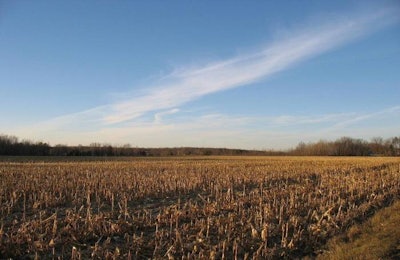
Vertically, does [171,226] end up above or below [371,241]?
above

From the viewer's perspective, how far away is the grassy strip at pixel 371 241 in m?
9.34

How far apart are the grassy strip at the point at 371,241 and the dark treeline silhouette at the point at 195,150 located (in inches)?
3340

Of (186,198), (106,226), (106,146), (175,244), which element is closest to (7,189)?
(186,198)

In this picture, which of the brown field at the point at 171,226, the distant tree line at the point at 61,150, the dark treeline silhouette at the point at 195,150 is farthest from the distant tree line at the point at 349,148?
the brown field at the point at 171,226

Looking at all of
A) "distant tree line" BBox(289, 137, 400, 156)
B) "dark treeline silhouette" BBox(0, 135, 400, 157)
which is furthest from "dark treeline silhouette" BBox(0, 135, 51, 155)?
"distant tree line" BBox(289, 137, 400, 156)

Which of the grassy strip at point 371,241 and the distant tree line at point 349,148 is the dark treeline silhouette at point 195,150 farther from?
the grassy strip at point 371,241

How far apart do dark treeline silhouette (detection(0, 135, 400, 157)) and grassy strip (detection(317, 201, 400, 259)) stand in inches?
3340

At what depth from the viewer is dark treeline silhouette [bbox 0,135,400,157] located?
91.3m

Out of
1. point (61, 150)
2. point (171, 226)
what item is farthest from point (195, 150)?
point (171, 226)

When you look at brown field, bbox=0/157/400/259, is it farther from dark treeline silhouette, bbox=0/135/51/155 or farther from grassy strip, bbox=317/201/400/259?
dark treeline silhouette, bbox=0/135/51/155

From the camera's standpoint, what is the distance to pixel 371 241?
418 inches

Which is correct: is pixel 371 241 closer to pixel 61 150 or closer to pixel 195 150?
pixel 61 150

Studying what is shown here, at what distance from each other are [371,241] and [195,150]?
11174 cm

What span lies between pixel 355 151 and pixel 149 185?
112 m
